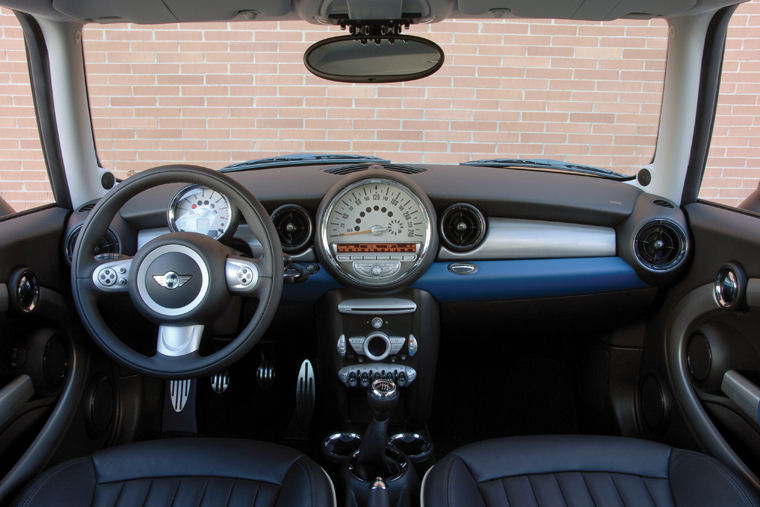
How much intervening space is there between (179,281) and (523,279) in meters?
1.22

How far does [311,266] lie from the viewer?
6.07ft

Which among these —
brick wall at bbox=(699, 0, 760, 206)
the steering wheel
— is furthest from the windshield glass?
the steering wheel

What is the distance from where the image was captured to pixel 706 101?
6.66ft

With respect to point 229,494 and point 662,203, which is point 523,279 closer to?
point 662,203

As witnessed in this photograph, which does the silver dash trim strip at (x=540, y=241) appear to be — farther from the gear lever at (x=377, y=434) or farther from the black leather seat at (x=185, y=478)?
→ the black leather seat at (x=185, y=478)

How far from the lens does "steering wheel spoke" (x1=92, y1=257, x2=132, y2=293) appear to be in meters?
1.48

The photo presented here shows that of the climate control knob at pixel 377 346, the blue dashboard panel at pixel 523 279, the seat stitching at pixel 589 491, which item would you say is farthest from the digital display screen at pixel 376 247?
the seat stitching at pixel 589 491

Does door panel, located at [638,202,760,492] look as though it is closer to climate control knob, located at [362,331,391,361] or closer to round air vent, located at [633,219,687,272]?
round air vent, located at [633,219,687,272]

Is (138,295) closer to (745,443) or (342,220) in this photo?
(342,220)

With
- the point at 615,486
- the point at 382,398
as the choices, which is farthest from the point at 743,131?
the point at 382,398

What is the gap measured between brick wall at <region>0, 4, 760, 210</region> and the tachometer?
1.60 metres

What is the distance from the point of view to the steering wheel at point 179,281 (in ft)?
4.67

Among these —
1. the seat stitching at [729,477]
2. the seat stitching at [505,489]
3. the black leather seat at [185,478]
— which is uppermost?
the seat stitching at [729,477]

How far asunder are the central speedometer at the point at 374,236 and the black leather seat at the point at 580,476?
2.18 feet
